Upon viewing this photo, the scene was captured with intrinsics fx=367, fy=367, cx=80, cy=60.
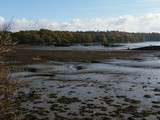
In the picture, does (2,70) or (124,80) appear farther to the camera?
(124,80)

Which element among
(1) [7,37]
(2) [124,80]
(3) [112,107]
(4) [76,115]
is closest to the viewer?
(1) [7,37]

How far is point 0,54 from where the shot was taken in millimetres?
10188

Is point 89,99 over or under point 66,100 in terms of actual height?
under

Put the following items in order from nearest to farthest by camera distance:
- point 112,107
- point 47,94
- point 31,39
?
point 112,107, point 47,94, point 31,39

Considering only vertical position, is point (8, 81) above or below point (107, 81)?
above

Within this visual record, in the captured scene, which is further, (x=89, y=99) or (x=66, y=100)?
(x=89, y=99)

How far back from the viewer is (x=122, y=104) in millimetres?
24984

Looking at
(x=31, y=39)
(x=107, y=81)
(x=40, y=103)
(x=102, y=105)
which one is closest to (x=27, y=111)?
(x=40, y=103)

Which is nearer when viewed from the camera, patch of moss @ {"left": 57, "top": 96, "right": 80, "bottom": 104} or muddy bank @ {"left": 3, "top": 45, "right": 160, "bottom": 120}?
muddy bank @ {"left": 3, "top": 45, "right": 160, "bottom": 120}

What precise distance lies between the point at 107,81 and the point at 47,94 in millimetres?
10776

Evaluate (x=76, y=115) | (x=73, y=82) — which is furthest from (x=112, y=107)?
(x=73, y=82)

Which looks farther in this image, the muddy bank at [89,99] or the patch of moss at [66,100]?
the patch of moss at [66,100]

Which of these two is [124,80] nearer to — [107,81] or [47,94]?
[107,81]

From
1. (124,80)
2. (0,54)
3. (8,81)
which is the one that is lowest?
(124,80)
